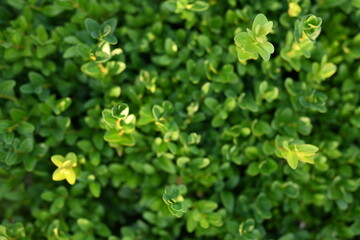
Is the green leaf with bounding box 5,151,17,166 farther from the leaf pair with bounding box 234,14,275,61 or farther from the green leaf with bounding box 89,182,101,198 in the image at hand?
the leaf pair with bounding box 234,14,275,61

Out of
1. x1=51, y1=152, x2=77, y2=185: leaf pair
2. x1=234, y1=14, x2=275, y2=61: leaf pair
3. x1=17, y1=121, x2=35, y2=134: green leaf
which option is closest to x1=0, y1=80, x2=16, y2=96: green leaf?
x1=17, y1=121, x2=35, y2=134: green leaf

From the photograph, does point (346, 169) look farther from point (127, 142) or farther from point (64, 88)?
point (64, 88)

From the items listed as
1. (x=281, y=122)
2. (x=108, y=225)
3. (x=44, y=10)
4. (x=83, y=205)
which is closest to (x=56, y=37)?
(x=44, y=10)

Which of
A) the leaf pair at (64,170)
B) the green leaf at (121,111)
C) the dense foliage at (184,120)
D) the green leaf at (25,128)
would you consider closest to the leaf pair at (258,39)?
the dense foliage at (184,120)

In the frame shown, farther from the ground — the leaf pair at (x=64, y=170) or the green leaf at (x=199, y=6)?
the green leaf at (x=199, y=6)

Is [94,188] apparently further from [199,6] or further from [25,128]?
[199,6]

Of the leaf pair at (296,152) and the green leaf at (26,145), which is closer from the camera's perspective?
the leaf pair at (296,152)

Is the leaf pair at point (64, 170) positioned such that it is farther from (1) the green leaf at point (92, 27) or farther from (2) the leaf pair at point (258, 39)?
(2) the leaf pair at point (258, 39)

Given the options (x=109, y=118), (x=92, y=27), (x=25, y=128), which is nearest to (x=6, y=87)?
(x=25, y=128)
